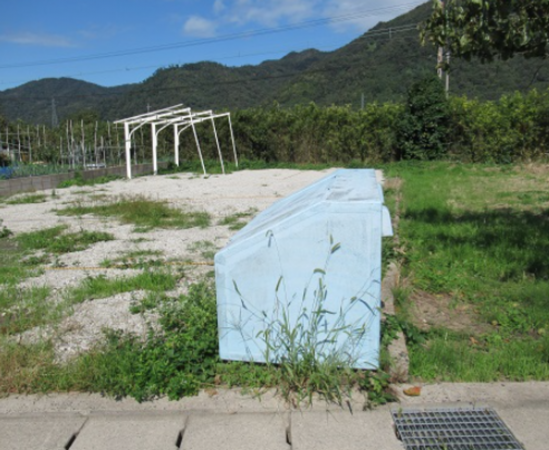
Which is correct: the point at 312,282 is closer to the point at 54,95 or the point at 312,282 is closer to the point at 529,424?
the point at 529,424

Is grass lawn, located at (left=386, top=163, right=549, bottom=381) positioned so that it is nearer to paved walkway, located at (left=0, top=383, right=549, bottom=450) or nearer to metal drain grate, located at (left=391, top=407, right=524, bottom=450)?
paved walkway, located at (left=0, top=383, right=549, bottom=450)

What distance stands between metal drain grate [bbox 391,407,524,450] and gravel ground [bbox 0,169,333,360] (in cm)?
204

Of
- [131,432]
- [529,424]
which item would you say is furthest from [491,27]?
[131,432]

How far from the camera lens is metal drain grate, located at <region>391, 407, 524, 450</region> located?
7.88 feet

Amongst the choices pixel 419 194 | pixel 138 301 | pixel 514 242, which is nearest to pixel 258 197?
pixel 419 194

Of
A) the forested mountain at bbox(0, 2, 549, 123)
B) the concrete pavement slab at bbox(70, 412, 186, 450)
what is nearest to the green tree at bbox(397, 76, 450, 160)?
the forested mountain at bbox(0, 2, 549, 123)

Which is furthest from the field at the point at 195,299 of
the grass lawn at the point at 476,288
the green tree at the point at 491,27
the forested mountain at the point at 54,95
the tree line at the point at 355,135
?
the forested mountain at the point at 54,95

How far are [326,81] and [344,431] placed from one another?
1708 inches

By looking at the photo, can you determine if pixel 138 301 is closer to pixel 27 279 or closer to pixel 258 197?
pixel 27 279

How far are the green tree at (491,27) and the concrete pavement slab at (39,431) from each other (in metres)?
4.95

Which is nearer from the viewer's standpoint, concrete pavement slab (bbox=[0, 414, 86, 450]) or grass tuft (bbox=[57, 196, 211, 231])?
concrete pavement slab (bbox=[0, 414, 86, 450])

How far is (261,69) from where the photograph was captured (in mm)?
62781

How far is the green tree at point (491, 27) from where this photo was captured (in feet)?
16.8

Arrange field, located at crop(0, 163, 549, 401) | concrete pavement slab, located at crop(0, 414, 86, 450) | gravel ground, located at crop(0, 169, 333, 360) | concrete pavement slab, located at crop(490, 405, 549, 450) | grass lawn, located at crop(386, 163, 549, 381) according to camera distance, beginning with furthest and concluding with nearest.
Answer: gravel ground, located at crop(0, 169, 333, 360) → grass lawn, located at crop(386, 163, 549, 381) → field, located at crop(0, 163, 549, 401) → concrete pavement slab, located at crop(0, 414, 86, 450) → concrete pavement slab, located at crop(490, 405, 549, 450)
